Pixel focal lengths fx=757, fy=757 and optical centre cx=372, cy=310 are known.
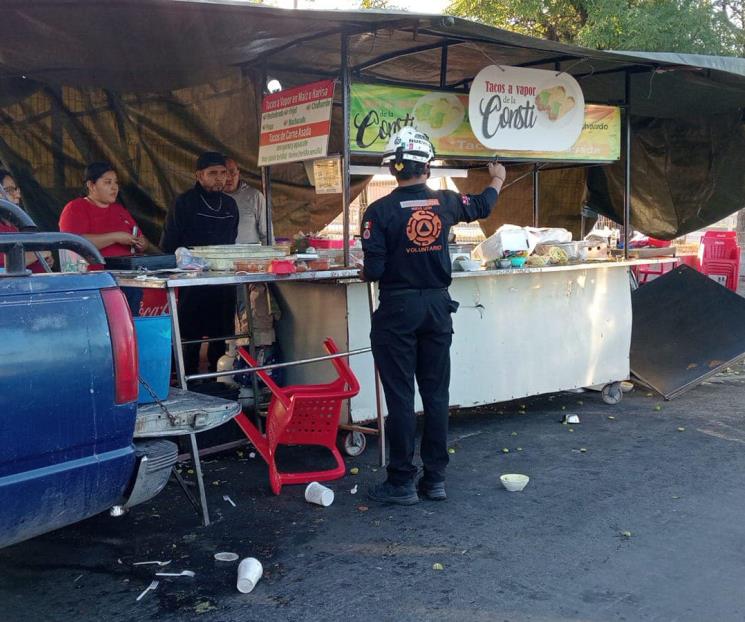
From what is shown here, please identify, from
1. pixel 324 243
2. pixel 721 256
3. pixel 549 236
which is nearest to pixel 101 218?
pixel 324 243

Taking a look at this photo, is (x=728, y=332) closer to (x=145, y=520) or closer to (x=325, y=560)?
(x=325, y=560)

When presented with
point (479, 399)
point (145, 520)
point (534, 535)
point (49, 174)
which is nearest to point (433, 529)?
point (534, 535)

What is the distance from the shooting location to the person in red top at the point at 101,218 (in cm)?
565

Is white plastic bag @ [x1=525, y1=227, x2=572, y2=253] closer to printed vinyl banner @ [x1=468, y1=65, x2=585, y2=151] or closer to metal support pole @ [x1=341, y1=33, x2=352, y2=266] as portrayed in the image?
printed vinyl banner @ [x1=468, y1=65, x2=585, y2=151]

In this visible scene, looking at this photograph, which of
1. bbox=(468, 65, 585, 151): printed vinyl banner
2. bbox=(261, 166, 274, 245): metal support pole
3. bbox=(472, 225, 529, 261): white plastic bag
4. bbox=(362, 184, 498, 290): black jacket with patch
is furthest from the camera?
bbox=(261, 166, 274, 245): metal support pole

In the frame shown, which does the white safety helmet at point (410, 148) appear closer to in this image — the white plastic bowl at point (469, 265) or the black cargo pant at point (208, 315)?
the white plastic bowl at point (469, 265)

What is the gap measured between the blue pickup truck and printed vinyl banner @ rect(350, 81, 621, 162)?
8.95 feet

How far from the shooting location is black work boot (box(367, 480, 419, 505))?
179 inches

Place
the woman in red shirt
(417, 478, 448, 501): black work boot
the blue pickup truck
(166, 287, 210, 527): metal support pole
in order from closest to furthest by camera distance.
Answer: the blue pickup truck, (166, 287, 210, 527): metal support pole, (417, 478, 448, 501): black work boot, the woman in red shirt

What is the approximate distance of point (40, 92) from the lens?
6.32 m

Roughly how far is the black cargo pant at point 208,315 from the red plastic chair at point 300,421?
1390 mm

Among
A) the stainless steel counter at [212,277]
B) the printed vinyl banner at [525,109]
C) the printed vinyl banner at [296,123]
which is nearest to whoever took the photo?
the stainless steel counter at [212,277]

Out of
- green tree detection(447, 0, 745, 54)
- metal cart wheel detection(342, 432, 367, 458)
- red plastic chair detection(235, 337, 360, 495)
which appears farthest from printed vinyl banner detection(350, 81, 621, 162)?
A: green tree detection(447, 0, 745, 54)

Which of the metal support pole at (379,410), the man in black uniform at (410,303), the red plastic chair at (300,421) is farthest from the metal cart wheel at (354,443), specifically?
the man in black uniform at (410,303)
